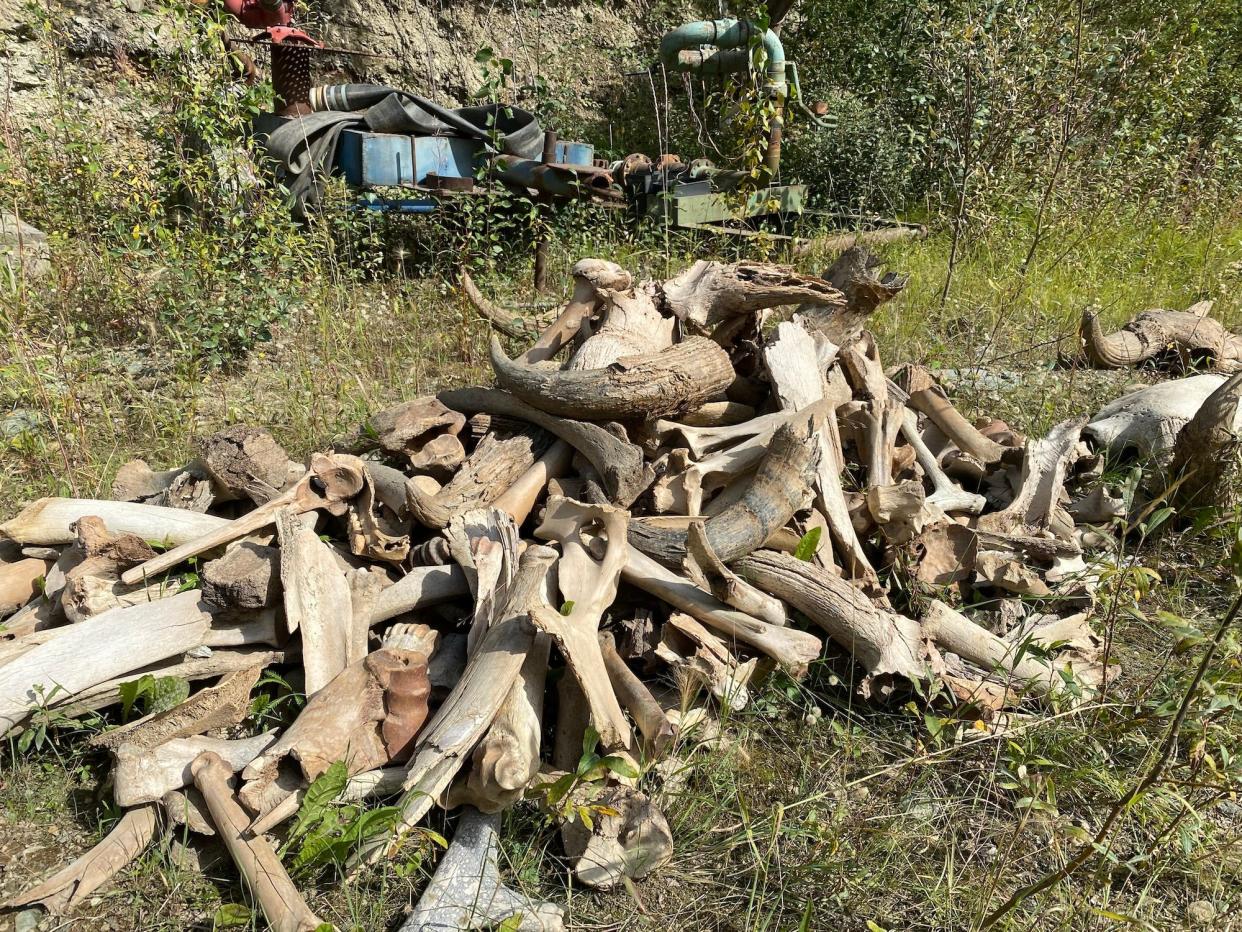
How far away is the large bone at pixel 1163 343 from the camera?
4.39 meters

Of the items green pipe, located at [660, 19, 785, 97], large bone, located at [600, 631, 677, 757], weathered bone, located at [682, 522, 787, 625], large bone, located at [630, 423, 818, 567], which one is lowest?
large bone, located at [600, 631, 677, 757]

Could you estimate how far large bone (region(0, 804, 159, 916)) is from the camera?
73.4 inches

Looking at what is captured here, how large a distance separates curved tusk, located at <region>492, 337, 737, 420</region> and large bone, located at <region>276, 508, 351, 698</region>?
90 cm

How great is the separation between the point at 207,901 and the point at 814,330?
279 centimetres

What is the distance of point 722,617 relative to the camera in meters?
2.41

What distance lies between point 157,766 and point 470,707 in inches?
30.4

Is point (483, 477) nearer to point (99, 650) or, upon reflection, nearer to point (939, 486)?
point (99, 650)

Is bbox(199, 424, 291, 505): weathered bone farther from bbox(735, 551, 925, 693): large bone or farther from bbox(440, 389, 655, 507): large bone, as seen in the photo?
bbox(735, 551, 925, 693): large bone

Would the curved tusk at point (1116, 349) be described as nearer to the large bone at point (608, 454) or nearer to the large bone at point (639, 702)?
the large bone at point (608, 454)

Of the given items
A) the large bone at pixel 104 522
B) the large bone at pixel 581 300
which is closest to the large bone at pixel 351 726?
the large bone at pixel 104 522

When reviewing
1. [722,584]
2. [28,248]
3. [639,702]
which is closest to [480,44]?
[28,248]

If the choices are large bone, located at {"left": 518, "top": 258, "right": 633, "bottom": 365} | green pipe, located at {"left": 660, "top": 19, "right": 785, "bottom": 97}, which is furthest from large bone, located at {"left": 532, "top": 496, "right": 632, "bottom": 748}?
green pipe, located at {"left": 660, "top": 19, "right": 785, "bottom": 97}

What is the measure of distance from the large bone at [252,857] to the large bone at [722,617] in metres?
1.15

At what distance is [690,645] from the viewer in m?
2.39
